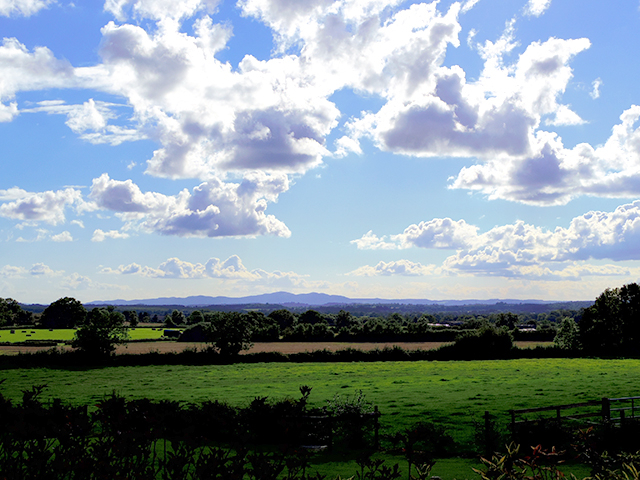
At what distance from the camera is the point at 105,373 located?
5581 cm

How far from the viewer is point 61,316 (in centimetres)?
14625

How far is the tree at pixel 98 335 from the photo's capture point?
63875mm

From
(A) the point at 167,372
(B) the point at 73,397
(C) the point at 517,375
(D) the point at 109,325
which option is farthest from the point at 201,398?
(D) the point at 109,325

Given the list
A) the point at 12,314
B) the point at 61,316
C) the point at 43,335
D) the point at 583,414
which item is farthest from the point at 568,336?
the point at 12,314

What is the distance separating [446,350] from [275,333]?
45.9m

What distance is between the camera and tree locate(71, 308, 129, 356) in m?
63.9

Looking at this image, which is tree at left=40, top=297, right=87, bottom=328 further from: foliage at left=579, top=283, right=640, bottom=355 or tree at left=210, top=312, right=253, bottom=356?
foliage at left=579, top=283, right=640, bottom=355

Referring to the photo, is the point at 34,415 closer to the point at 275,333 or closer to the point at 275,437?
the point at 275,437

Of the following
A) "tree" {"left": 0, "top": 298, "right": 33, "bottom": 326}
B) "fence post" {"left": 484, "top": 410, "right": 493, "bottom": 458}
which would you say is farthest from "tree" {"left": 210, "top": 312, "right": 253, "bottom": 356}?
"tree" {"left": 0, "top": 298, "right": 33, "bottom": 326}

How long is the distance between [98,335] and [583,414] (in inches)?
2314

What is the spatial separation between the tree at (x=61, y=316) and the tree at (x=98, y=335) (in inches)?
3559

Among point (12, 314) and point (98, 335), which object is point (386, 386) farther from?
point (12, 314)

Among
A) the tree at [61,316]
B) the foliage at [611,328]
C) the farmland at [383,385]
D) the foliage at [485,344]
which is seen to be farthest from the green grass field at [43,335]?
the foliage at [611,328]

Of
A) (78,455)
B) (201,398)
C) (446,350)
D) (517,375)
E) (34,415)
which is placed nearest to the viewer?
(78,455)
